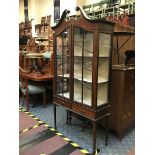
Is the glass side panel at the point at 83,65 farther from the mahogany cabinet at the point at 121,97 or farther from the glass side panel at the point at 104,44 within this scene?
the mahogany cabinet at the point at 121,97

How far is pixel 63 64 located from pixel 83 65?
1.46 feet

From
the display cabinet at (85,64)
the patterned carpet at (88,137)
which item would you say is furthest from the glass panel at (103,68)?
the patterned carpet at (88,137)

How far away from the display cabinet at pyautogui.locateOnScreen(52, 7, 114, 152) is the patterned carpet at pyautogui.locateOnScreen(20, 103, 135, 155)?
31 centimetres

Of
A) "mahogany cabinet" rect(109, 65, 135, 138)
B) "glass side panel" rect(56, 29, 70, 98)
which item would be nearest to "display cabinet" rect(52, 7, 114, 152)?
"glass side panel" rect(56, 29, 70, 98)

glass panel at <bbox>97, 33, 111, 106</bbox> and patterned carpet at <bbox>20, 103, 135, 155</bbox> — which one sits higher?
glass panel at <bbox>97, 33, 111, 106</bbox>

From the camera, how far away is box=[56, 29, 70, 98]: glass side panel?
277 centimetres

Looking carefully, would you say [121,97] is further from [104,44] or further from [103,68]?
[104,44]

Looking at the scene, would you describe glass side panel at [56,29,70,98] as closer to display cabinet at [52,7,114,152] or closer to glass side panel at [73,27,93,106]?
display cabinet at [52,7,114,152]

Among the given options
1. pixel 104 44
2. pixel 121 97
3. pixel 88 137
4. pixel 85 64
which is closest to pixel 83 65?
pixel 85 64

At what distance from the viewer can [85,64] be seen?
8.37ft

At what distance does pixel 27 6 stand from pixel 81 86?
9.14 m
